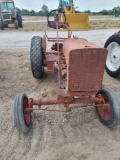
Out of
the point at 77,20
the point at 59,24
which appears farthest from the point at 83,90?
the point at 77,20

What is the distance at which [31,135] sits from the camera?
10.9 feet

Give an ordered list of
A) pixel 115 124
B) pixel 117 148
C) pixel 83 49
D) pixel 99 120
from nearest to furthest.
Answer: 1. pixel 83 49
2. pixel 117 148
3. pixel 115 124
4. pixel 99 120

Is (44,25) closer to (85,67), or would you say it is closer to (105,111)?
(105,111)

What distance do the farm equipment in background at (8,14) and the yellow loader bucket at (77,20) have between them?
16.4 feet

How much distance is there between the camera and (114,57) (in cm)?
530

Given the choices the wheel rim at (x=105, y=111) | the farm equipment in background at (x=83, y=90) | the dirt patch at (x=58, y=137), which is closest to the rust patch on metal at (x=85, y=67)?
the farm equipment in background at (x=83, y=90)

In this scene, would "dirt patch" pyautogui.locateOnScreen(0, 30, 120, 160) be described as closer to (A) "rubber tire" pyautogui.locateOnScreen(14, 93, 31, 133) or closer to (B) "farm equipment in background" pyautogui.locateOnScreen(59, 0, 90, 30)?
(A) "rubber tire" pyautogui.locateOnScreen(14, 93, 31, 133)

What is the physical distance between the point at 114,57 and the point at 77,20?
8994mm

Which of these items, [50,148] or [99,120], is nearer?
[50,148]

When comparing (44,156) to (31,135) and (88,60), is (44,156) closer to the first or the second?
(31,135)

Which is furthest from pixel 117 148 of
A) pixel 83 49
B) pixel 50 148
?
pixel 83 49

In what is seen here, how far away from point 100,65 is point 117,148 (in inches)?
43.4

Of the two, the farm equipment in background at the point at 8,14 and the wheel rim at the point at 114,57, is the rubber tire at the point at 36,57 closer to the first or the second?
the wheel rim at the point at 114,57

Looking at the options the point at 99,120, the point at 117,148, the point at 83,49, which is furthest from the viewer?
the point at 99,120
